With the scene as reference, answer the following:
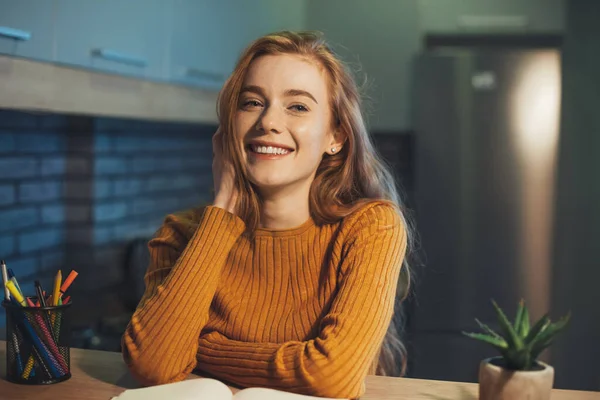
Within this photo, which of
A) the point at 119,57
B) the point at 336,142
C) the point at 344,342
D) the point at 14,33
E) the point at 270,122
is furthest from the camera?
the point at 119,57

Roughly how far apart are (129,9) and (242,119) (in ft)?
2.96

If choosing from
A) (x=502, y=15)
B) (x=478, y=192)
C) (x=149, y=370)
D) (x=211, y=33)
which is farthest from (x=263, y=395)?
(x=502, y=15)

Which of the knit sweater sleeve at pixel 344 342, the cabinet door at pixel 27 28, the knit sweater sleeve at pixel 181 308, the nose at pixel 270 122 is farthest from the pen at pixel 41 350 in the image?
the cabinet door at pixel 27 28

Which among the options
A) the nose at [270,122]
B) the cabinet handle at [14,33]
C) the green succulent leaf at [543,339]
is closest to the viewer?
the green succulent leaf at [543,339]

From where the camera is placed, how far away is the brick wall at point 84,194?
2.29 m

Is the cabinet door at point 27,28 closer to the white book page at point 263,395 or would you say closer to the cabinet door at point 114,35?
the cabinet door at point 114,35

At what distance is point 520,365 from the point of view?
3.14 ft

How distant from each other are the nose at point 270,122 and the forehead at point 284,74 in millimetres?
34

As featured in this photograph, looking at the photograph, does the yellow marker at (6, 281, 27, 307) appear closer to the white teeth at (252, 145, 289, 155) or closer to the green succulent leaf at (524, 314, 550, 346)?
the white teeth at (252, 145, 289, 155)

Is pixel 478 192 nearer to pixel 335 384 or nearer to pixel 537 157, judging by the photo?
pixel 537 157

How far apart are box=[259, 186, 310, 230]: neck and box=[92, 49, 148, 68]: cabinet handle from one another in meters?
0.75

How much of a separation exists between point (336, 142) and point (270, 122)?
0.56 feet

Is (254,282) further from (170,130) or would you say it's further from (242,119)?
(170,130)

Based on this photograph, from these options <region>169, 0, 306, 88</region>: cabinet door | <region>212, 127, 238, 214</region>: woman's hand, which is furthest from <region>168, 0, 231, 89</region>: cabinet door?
<region>212, 127, 238, 214</region>: woman's hand
